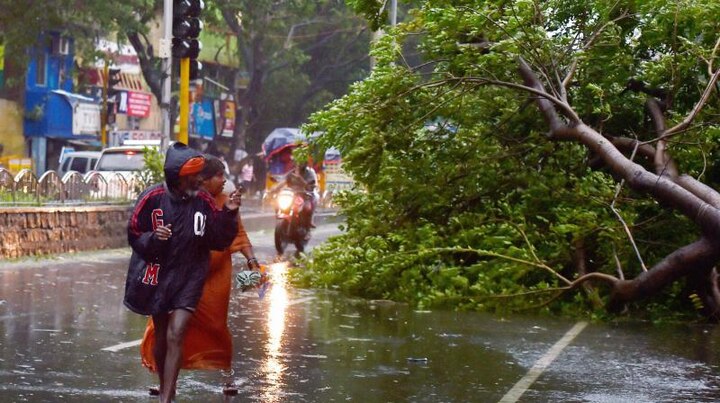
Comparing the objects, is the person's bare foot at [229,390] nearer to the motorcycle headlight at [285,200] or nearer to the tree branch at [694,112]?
the tree branch at [694,112]

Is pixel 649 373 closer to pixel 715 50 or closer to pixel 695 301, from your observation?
pixel 695 301

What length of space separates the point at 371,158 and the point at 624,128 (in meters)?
2.95

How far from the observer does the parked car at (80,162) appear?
121ft

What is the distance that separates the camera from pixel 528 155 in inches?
641

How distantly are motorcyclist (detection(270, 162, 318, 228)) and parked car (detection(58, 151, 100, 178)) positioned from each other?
47.8 ft

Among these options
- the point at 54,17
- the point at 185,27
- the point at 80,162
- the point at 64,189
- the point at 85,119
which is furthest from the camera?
the point at 85,119

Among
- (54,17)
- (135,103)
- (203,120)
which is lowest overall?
(203,120)

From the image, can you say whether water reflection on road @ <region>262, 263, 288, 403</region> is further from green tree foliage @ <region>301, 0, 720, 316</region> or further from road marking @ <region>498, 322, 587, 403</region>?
road marking @ <region>498, 322, 587, 403</region>

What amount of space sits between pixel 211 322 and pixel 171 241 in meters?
0.68

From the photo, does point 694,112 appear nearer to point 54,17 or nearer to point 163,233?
point 163,233

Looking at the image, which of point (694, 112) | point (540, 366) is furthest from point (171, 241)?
point (694, 112)

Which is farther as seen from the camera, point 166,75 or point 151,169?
point 151,169

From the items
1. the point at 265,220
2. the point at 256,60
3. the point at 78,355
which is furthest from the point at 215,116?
the point at 78,355

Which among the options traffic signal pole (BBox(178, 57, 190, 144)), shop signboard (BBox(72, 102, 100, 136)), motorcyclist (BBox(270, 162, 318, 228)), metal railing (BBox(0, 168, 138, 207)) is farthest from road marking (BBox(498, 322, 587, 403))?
shop signboard (BBox(72, 102, 100, 136))
